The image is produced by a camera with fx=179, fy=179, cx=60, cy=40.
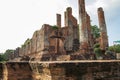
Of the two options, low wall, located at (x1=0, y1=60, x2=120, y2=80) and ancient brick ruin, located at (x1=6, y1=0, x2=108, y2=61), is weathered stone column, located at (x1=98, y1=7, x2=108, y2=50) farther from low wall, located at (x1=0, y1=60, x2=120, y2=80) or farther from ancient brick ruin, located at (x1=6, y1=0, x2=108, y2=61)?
low wall, located at (x1=0, y1=60, x2=120, y2=80)

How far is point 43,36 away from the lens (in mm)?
24188

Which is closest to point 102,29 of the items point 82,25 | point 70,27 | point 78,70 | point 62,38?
point 82,25

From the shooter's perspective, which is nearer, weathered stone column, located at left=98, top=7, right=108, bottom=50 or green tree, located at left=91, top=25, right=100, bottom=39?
weathered stone column, located at left=98, top=7, right=108, bottom=50

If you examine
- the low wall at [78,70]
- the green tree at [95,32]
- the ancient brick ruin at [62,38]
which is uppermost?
the green tree at [95,32]

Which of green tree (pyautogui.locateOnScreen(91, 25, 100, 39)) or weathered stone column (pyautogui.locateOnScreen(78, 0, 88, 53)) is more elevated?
green tree (pyautogui.locateOnScreen(91, 25, 100, 39))

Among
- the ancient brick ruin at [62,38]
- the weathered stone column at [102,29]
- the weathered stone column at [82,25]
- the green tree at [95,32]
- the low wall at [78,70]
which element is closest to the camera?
the low wall at [78,70]

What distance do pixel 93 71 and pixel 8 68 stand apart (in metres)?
1.78

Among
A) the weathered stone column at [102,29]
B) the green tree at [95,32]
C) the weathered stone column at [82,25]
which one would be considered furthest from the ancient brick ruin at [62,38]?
the green tree at [95,32]

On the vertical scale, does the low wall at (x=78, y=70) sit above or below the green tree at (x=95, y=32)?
below

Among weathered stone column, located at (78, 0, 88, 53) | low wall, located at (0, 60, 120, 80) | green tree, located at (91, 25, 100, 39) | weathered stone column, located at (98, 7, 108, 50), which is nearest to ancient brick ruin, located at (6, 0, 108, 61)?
weathered stone column, located at (98, 7, 108, 50)

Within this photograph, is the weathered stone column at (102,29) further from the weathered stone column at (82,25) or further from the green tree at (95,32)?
the green tree at (95,32)

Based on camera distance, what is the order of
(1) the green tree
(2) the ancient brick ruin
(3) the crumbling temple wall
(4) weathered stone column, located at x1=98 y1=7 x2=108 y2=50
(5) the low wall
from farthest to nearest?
(1) the green tree, (3) the crumbling temple wall, (2) the ancient brick ruin, (4) weathered stone column, located at x1=98 y1=7 x2=108 y2=50, (5) the low wall

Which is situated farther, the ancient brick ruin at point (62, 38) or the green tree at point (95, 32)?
the green tree at point (95, 32)

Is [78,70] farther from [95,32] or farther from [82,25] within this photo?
[95,32]
